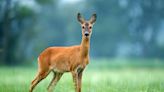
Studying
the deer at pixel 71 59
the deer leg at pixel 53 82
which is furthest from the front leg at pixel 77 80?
the deer leg at pixel 53 82

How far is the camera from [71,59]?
13961mm

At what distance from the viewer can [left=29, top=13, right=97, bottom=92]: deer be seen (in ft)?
44.7

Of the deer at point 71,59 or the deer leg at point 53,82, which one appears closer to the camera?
the deer at point 71,59

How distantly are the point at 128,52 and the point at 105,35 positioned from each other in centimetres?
528

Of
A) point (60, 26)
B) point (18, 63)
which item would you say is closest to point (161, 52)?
point (60, 26)

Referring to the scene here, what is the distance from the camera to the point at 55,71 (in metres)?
14.5

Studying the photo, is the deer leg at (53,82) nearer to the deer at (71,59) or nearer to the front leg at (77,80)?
the deer at (71,59)

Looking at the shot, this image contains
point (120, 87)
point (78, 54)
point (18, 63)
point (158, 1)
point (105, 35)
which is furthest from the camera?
point (105, 35)

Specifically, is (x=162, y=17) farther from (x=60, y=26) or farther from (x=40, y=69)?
(x=40, y=69)

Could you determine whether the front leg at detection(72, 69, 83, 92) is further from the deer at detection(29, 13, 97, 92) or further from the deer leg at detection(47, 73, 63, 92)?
the deer leg at detection(47, 73, 63, 92)

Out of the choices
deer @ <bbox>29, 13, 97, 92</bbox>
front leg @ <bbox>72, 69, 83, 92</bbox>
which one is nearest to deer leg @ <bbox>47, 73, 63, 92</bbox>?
deer @ <bbox>29, 13, 97, 92</bbox>

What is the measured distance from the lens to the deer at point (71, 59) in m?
13.6

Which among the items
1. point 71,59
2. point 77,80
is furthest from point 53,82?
point 77,80

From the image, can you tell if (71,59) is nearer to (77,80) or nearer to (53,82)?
(77,80)
